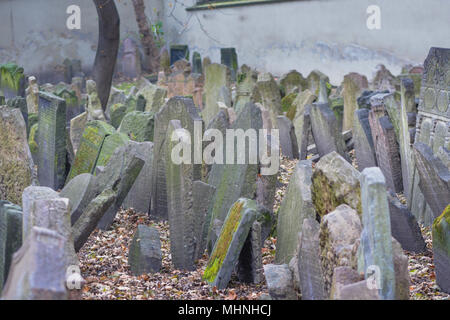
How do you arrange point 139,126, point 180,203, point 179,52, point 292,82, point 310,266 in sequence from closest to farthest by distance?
1. point 310,266
2. point 180,203
3. point 139,126
4. point 292,82
5. point 179,52

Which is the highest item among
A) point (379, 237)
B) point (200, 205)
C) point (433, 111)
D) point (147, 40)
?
point (147, 40)

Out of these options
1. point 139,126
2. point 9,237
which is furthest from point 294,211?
point 139,126

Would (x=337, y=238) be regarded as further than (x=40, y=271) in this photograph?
Yes

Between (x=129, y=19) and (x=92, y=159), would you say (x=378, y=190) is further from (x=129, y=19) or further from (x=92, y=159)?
(x=129, y=19)

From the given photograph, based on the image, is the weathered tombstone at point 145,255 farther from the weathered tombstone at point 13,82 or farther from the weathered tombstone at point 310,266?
the weathered tombstone at point 13,82

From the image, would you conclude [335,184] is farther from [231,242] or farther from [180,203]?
[180,203]

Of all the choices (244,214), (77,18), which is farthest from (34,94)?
(77,18)

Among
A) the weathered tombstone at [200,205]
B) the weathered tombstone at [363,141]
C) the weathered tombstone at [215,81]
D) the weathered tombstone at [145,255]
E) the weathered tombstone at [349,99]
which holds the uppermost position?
the weathered tombstone at [215,81]

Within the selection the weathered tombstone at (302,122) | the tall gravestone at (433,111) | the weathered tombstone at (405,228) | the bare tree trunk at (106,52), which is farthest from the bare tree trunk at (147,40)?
the weathered tombstone at (405,228)

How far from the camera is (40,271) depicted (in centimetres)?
259

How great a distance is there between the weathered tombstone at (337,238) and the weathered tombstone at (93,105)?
23.7 ft

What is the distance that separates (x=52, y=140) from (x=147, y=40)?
16872mm

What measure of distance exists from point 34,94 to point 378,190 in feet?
30.9

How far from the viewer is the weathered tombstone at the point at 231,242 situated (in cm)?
433
